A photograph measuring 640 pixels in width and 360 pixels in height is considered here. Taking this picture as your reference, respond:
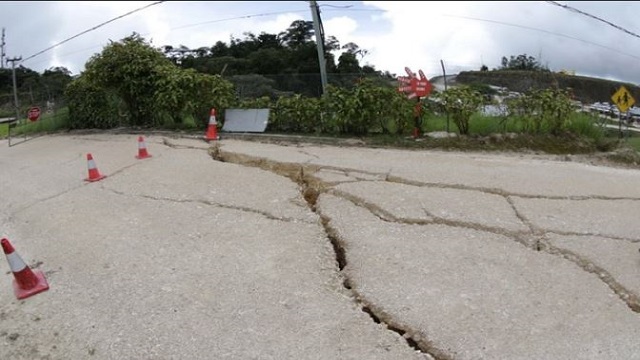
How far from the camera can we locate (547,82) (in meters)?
12.2

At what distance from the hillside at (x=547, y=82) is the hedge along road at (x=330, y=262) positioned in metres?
4.85

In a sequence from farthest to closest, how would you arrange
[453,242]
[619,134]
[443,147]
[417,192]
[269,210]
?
[619,134], [443,147], [417,192], [269,210], [453,242]

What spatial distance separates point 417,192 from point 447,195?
32 cm

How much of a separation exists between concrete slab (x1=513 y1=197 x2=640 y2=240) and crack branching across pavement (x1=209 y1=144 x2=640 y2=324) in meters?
0.07

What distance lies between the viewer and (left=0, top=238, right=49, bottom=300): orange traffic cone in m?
3.98

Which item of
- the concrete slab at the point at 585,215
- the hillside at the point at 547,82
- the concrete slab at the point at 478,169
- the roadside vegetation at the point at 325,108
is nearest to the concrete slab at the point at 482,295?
the concrete slab at the point at 585,215

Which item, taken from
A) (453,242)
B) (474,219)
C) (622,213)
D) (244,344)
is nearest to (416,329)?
(244,344)

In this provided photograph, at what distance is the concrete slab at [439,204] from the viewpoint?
16.5 feet

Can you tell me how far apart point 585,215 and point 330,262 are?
2.65m

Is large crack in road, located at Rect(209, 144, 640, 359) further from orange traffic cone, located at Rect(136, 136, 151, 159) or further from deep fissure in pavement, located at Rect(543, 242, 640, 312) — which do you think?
orange traffic cone, located at Rect(136, 136, 151, 159)

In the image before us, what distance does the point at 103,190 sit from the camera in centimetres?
659

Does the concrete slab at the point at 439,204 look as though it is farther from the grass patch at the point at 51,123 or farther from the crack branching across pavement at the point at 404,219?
the grass patch at the point at 51,123

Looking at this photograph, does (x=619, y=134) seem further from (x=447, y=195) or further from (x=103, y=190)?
(x=103, y=190)

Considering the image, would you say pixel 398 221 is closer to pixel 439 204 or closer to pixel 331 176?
pixel 439 204
